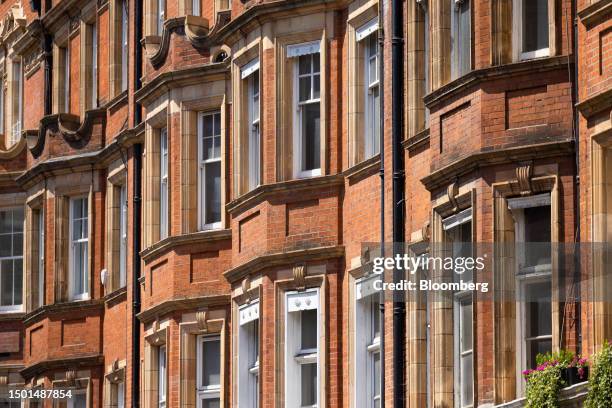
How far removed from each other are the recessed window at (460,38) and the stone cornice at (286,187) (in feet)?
14.1

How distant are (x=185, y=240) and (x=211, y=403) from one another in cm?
258

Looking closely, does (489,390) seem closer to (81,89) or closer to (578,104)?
(578,104)

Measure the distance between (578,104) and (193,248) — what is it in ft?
39.6

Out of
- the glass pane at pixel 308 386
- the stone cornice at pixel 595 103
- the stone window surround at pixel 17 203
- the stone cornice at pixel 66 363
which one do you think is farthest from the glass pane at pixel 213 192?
the stone cornice at pixel 595 103

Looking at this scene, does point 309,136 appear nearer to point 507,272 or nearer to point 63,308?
point 507,272

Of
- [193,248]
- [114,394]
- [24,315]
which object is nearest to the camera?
[193,248]

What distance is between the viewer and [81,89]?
45750 millimetres

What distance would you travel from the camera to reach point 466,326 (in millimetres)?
29438

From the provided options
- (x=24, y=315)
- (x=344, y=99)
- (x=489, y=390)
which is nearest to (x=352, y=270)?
(x=344, y=99)

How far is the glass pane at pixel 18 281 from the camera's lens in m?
49.2

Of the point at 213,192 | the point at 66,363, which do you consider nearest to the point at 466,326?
the point at 213,192

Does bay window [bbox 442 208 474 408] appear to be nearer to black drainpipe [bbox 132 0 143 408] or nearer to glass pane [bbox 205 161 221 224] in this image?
glass pane [bbox 205 161 221 224]

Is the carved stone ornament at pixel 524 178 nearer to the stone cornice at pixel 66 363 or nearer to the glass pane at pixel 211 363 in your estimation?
the glass pane at pixel 211 363

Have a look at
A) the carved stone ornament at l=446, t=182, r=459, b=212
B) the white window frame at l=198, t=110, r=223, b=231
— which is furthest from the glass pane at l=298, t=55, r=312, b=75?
the carved stone ornament at l=446, t=182, r=459, b=212
